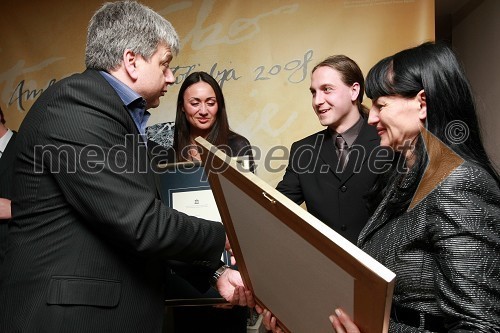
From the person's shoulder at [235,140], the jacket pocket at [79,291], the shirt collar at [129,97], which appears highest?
the shirt collar at [129,97]

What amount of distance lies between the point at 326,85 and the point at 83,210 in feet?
4.38

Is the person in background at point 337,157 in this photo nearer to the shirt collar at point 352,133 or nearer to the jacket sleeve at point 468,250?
the shirt collar at point 352,133

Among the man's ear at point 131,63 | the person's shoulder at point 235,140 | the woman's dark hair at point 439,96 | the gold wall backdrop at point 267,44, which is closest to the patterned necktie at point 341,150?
the person's shoulder at point 235,140

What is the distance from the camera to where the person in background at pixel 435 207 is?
82 centimetres

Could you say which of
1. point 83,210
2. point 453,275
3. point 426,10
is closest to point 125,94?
point 83,210

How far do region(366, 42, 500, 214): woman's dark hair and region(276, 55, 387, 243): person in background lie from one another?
2.80 ft

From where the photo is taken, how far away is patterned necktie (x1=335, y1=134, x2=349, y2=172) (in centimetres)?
204

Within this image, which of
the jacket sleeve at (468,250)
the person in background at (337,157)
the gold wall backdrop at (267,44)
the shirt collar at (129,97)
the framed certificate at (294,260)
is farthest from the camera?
the gold wall backdrop at (267,44)

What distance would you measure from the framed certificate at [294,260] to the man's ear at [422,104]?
473 millimetres

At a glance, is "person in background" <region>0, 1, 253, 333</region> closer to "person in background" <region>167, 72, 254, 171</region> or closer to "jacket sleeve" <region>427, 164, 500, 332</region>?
"jacket sleeve" <region>427, 164, 500, 332</region>

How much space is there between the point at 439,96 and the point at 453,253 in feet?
1.22

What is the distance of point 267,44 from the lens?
2.93 meters

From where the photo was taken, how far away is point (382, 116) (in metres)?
1.15

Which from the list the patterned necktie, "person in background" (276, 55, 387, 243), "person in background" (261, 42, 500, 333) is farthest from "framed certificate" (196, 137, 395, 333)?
the patterned necktie
